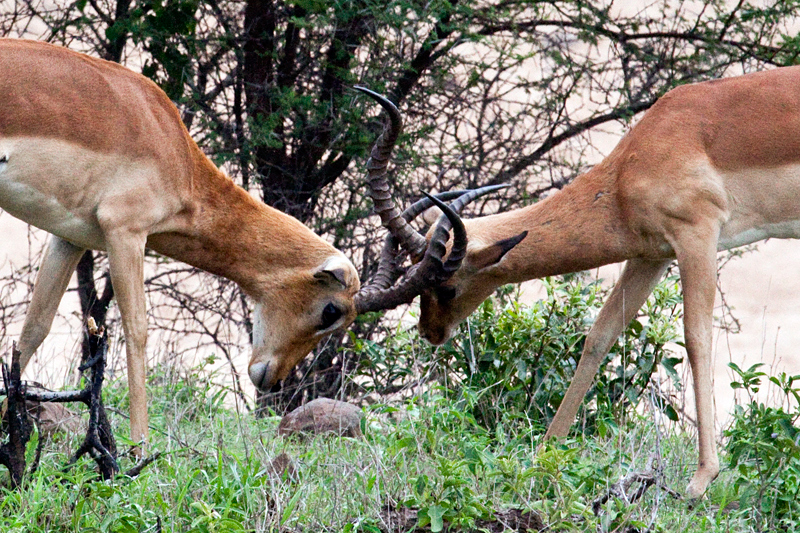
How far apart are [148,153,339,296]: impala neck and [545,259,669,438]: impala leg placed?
151 cm

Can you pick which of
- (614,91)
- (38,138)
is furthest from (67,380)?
(614,91)

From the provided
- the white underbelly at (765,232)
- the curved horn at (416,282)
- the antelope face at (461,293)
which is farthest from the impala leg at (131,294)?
the white underbelly at (765,232)

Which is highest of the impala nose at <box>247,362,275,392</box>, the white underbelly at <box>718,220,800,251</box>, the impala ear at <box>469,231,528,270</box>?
the white underbelly at <box>718,220,800,251</box>

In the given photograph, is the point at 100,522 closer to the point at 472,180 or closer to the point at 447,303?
the point at 447,303

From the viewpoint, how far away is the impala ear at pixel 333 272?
17.6ft

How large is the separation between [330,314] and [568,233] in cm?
137

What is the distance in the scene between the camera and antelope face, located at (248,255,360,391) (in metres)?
5.46

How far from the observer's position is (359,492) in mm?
→ 3807

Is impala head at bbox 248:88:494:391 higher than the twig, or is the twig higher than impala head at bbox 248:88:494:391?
impala head at bbox 248:88:494:391

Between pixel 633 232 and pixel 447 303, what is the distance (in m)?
1.12

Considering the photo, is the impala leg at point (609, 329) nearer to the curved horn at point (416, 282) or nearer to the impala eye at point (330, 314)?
the curved horn at point (416, 282)

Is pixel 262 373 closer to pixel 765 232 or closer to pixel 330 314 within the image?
pixel 330 314

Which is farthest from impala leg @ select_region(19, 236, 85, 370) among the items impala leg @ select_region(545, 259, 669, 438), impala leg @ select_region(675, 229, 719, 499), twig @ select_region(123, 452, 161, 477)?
impala leg @ select_region(675, 229, 719, 499)

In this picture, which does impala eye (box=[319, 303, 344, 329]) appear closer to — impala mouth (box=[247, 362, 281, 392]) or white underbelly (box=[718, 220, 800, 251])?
impala mouth (box=[247, 362, 281, 392])
